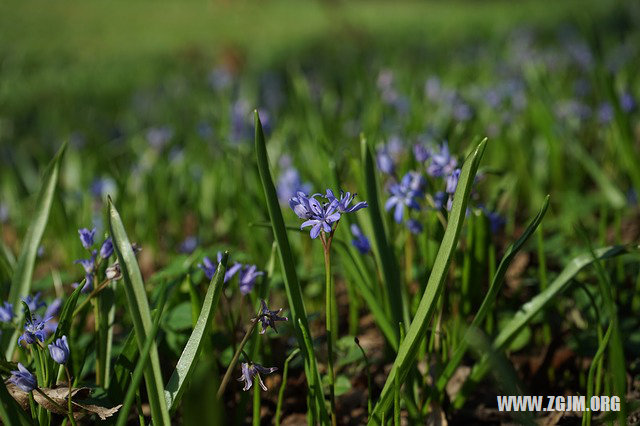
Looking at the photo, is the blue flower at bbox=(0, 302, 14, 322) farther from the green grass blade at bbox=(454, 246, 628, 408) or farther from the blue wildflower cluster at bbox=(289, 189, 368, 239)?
the green grass blade at bbox=(454, 246, 628, 408)

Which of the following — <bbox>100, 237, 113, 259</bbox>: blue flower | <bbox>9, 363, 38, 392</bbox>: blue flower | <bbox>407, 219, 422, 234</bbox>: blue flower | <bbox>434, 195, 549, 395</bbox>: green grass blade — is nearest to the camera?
<bbox>9, 363, 38, 392</bbox>: blue flower

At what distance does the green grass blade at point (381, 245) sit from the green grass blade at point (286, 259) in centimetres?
26

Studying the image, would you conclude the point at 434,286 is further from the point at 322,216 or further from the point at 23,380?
the point at 23,380

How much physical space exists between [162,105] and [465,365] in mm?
3612

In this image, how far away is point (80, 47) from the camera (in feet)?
28.9

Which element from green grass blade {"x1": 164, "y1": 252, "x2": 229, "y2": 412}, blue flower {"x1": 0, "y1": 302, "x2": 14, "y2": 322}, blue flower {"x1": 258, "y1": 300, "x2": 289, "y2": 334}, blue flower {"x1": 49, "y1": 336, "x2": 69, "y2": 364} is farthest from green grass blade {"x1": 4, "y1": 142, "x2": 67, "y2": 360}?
blue flower {"x1": 258, "y1": 300, "x2": 289, "y2": 334}

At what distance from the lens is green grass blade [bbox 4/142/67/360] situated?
5.01 feet

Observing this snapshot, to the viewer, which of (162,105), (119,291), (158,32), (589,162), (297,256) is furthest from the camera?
(158,32)

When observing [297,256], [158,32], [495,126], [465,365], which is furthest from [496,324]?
[158,32]

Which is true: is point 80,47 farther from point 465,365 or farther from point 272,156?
point 465,365

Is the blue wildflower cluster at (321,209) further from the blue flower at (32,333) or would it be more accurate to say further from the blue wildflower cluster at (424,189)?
the blue flower at (32,333)

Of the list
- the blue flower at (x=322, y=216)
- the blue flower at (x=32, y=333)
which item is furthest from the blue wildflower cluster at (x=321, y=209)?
the blue flower at (x=32, y=333)

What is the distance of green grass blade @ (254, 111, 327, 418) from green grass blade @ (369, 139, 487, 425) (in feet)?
0.51

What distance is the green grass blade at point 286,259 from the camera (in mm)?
1180
